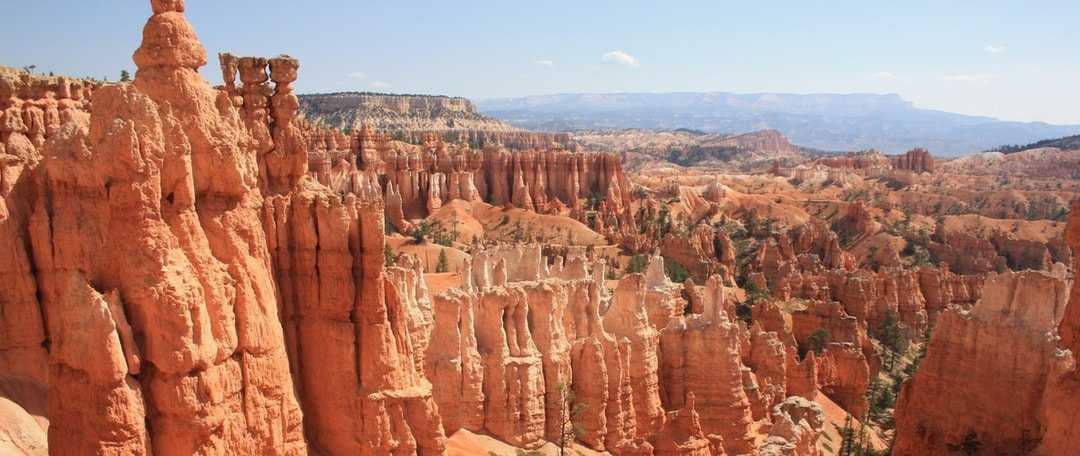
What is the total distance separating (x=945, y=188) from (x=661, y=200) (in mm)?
47089

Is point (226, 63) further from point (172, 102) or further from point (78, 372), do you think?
point (78, 372)

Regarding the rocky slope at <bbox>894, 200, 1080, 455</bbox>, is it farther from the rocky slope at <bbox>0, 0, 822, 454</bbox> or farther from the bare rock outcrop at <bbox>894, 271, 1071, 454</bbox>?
the rocky slope at <bbox>0, 0, 822, 454</bbox>

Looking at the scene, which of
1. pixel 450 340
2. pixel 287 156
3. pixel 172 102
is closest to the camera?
pixel 172 102

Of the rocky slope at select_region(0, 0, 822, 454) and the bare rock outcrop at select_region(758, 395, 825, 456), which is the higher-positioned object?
the rocky slope at select_region(0, 0, 822, 454)

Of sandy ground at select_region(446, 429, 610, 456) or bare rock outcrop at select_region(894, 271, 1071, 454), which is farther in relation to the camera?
bare rock outcrop at select_region(894, 271, 1071, 454)

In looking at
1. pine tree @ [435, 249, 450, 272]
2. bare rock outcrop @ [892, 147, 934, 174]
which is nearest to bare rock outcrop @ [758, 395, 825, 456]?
pine tree @ [435, 249, 450, 272]

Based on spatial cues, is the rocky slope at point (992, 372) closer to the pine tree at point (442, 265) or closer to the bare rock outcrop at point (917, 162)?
the pine tree at point (442, 265)

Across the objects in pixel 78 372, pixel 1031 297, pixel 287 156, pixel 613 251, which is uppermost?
pixel 287 156

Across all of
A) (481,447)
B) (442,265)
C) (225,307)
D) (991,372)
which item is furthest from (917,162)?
(225,307)

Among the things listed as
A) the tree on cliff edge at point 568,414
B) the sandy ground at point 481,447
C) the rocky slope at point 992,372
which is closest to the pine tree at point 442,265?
the tree on cliff edge at point 568,414

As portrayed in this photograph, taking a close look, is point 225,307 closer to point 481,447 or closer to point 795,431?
point 481,447

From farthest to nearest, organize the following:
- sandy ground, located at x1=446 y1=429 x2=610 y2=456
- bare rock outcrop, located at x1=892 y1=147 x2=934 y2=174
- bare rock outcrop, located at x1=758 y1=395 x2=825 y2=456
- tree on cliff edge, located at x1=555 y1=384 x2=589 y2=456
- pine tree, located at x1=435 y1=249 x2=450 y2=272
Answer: bare rock outcrop, located at x1=892 y1=147 x2=934 y2=174
pine tree, located at x1=435 y1=249 x2=450 y2=272
tree on cliff edge, located at x1=555 y1=384 x2=589 y2=456
sandy ground, located at x1=446 y1=429 x2=610 y2=456
bare rock outcrop, located at x1=758 y1=395 x2=825 y2=456

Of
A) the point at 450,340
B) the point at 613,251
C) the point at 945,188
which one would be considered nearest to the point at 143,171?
the point at 450,340

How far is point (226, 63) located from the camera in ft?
42.4
